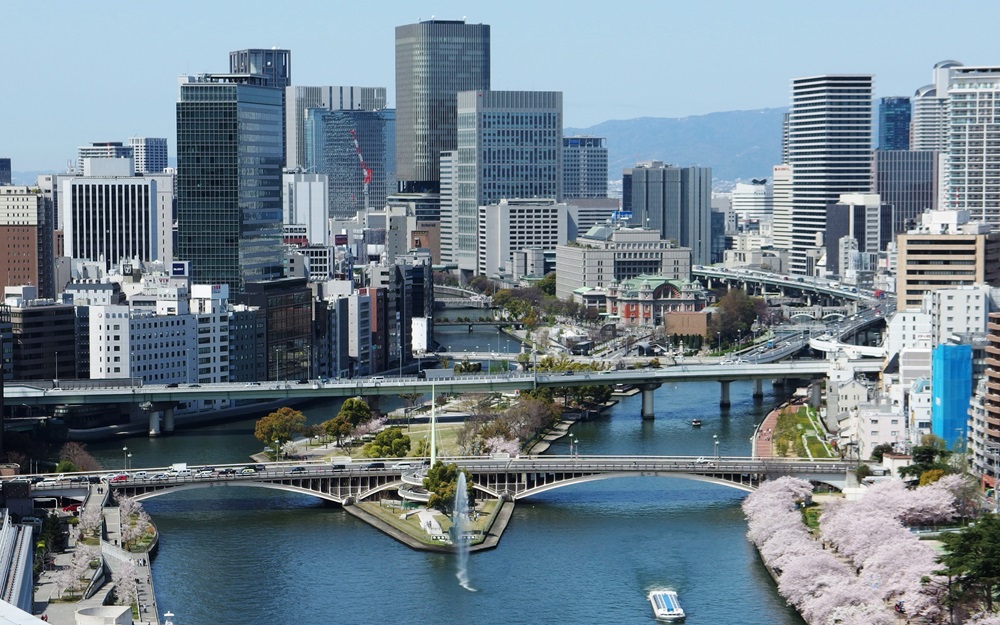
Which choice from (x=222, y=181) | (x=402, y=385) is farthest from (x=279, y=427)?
(x=222, y=181)

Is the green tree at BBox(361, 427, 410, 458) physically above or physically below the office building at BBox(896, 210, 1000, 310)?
below

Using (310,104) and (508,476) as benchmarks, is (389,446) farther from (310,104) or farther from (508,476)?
(310,104)

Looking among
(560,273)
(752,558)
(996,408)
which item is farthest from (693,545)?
(560,273)

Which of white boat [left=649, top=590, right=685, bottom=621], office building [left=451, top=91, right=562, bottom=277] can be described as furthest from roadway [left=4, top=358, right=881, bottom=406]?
office building [left=451, top=91, right=562, bottom=277]

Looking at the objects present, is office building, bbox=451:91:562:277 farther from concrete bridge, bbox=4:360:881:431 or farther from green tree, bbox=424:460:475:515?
green tree, bbox=424:460:475:515

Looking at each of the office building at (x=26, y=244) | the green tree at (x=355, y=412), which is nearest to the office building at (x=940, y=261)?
the green tree at (x=355, y=412)

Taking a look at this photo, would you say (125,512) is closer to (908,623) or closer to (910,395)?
(908,623)
